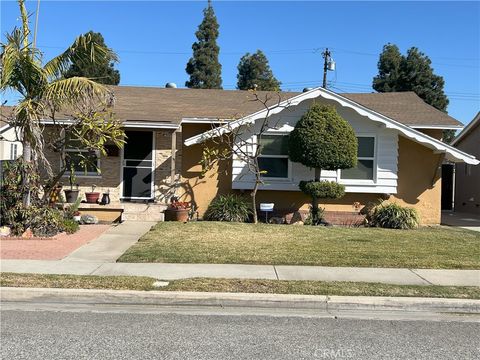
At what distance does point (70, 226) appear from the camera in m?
12.0

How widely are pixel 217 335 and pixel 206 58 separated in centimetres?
4010

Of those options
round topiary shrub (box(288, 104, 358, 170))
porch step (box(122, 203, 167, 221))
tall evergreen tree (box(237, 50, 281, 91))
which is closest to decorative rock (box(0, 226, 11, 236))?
porch step (box(122, 203, 167, 221))

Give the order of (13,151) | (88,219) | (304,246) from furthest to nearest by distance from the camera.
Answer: (13,151) → (88,219) → (304,246)

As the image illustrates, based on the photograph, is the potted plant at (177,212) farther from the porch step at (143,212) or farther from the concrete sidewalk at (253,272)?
the concrete sidewalk at (253,272)

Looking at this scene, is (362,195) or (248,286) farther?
(362,195)

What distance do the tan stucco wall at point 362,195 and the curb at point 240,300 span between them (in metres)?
8.56

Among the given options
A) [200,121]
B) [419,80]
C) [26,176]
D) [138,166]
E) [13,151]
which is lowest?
[26,176]

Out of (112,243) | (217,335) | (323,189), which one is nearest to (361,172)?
(323,189)

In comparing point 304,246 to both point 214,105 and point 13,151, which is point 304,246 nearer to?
point 214,105

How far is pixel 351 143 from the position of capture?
13789 mm

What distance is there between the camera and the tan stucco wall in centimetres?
1527

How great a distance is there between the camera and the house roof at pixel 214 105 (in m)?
15.4

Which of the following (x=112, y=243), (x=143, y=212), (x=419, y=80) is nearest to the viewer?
(x=112, y=243)

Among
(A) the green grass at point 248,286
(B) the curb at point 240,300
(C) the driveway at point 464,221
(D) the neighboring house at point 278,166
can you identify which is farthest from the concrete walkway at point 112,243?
(C) the driveway at point 464,221
